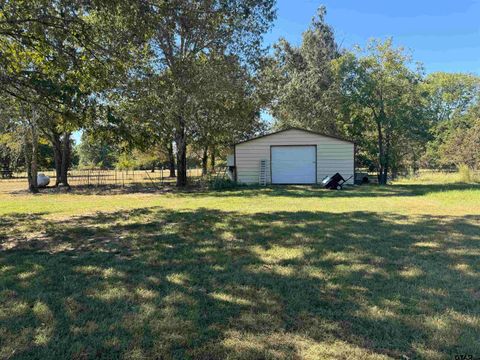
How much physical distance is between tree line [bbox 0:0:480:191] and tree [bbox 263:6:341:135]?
0.09 metres

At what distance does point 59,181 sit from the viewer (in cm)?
2091

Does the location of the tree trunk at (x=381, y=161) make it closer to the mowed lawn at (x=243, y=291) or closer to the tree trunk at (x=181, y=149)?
the tree trunk at (x=181, y=149)

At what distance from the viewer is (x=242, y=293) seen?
343 centimetres

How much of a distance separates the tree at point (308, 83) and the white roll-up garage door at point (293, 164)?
18.3 feet

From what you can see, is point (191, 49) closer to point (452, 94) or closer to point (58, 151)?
point (58, 151)

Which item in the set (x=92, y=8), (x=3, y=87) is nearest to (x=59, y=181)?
(x=3, y=87)

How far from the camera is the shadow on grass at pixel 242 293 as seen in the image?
252 centimetres

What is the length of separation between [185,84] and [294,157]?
8395 mm

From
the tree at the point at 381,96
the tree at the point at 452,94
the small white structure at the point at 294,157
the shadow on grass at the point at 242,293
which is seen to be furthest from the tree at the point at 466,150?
the shadow on grass at the point at 242,293

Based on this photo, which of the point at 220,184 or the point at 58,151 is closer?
the point at 220,184

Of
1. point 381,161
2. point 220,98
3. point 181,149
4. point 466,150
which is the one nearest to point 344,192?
point 220,98

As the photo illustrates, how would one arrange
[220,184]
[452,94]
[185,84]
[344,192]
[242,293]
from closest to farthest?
[242,293]
[185,84]
[344,192]
[220,184]
[452,94]

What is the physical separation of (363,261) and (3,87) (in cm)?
763

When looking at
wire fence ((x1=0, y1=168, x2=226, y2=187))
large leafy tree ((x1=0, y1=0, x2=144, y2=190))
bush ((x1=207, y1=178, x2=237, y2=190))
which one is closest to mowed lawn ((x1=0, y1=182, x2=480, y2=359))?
large leafy tree ((x1=0, y1=0, x2=144, y2=190))
